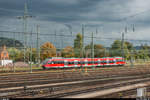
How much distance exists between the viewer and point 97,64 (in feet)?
160

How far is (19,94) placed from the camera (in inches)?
485

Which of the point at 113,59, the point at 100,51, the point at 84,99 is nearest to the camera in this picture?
the point at 84,99

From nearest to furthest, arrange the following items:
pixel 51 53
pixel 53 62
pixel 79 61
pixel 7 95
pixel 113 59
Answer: pixel 7 95
pixel 53 62
pixel 79 61
pixel 113 59
pixel 51 53

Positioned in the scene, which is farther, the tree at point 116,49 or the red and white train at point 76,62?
the tree at point 116,49

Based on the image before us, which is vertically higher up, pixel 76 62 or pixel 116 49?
pixel 116 49

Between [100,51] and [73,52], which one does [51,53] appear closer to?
[73,52]

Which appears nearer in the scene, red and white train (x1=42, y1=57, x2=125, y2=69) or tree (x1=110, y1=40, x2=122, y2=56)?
red and white train (x1=42, y1=57, x2=125, y2=69)

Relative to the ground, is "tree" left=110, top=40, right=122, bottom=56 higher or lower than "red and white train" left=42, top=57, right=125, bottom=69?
higher

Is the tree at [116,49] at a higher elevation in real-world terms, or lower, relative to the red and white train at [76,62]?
higher

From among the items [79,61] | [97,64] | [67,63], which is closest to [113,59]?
[97,64]

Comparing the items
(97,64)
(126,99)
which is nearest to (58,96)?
(126,99)

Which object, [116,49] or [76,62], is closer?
[76,62]

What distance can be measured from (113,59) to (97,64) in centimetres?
598

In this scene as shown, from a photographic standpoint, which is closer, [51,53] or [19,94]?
[19,94]
